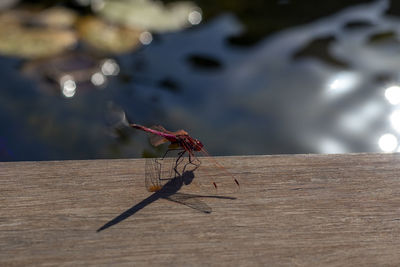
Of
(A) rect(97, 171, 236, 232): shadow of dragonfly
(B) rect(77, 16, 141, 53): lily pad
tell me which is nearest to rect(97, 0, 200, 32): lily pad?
(B) rect(77, 16, 141, 53): lily pad

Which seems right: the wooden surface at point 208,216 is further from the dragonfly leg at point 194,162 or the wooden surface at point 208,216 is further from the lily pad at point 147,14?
the lily pad at point 147,14

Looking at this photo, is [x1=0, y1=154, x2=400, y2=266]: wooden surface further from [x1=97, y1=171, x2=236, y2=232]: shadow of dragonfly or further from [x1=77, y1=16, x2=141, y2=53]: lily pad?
[x1=77, y1=16, x2=141, y2=53]: lily pad

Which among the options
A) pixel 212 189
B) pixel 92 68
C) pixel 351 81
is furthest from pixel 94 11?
pixel 212 189

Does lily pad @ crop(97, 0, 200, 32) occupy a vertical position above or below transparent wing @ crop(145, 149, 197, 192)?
below

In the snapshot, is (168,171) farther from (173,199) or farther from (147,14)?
(147,14)

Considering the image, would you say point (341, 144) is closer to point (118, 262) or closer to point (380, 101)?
point (380, 101)

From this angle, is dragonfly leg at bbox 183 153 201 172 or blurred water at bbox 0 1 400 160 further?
blurred water at bbox 0 1 400 160
